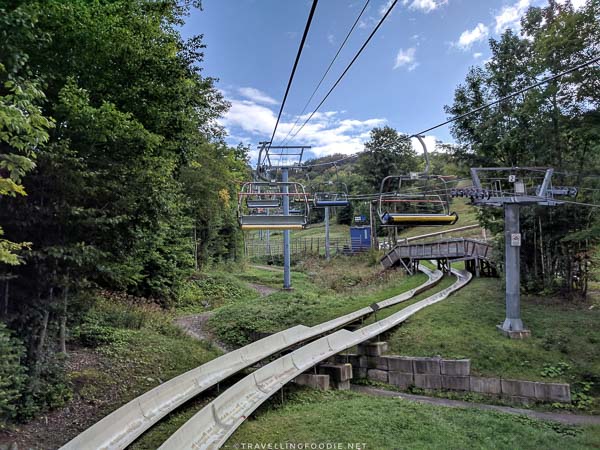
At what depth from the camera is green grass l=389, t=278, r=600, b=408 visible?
726 cm

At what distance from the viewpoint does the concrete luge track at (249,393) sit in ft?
13.6

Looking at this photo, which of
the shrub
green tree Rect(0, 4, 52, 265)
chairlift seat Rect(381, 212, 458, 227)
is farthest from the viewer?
chairlift seat Rect(381, 212, 458, 227)

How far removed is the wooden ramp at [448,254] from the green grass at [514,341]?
4652mm

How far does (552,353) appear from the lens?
768cm

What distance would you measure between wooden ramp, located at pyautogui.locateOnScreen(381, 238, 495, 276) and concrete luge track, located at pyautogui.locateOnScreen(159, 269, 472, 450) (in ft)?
26.3

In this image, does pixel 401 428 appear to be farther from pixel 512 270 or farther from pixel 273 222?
pixel 273 222

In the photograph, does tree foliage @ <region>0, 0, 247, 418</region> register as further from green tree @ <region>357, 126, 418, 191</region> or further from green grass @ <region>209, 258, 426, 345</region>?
green tree @ <region>357, 126, 418, 191</region>

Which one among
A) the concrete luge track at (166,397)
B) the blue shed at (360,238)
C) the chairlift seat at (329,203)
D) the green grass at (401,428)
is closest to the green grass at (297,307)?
the concrete luge track at (166,397)

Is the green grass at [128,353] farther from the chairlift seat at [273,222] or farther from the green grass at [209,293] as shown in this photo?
the green grass at [209,293]

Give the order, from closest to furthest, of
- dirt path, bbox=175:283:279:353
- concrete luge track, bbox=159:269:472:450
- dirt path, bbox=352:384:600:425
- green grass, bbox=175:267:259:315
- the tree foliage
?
concrete luge track, bbox=159:269:472:450
the tree foliage
dirt path, bbox=352:384:600:425
dirt path, bbox=175:283:279:353
green grass, bbox=175:267:259:315

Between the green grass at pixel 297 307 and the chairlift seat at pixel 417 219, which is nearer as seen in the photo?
the chairlift seat at pixel 417 219

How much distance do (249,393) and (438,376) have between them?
4053mm

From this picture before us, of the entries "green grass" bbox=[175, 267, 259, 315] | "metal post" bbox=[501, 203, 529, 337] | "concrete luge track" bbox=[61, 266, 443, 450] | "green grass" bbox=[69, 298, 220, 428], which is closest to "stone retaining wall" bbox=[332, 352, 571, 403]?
"concrete luge track" bbox=[61, 266, 443, 450]

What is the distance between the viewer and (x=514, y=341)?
8.16 m
